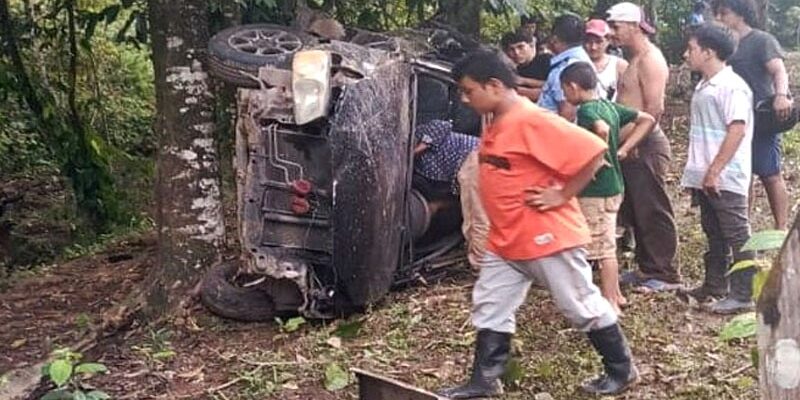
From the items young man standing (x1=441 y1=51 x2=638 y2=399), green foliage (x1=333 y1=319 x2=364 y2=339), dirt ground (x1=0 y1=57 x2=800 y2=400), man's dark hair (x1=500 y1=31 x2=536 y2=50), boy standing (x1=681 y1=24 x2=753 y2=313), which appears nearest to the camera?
young man standing (x1=441 y1=51 x2=638 y2=399)

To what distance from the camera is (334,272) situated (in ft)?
18.1

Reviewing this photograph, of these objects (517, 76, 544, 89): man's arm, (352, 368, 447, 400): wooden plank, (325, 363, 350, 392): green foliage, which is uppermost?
(517, 76, 544, 89): man's arm

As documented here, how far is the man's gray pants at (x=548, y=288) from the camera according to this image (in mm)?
4141

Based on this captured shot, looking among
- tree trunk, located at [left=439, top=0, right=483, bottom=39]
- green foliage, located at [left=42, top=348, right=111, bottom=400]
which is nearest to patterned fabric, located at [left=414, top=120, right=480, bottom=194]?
tree trunk, located at [left=439, top=0, right=483, bottom=39]

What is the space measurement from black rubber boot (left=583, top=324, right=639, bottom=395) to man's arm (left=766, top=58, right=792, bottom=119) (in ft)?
6.50

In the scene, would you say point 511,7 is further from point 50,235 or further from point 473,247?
point 50,235

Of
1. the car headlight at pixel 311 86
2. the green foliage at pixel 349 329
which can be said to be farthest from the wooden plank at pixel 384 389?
the car headlight at pixel 311 86

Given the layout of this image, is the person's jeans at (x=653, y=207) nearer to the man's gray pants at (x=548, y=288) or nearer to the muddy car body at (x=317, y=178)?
the muddy car body at (x=317, y=178)

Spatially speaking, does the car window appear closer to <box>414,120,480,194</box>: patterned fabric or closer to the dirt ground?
<box>414,120,480,194</box>: patterned fabric

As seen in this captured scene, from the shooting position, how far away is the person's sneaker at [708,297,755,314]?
5328mm

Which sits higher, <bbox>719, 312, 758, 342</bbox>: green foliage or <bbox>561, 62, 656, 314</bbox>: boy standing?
<bbox>719, 312, 758, 342</bbox>: green foliage

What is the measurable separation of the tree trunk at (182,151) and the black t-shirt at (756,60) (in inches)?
117

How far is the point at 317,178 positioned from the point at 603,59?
1795 millimetres

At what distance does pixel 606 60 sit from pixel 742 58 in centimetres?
74
